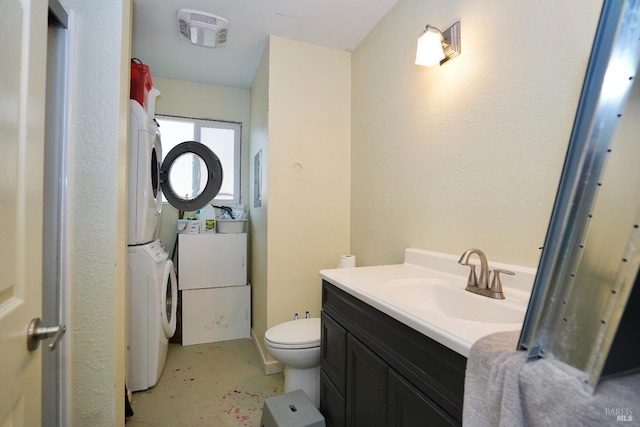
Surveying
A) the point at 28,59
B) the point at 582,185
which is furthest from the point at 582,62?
the point at 28,59

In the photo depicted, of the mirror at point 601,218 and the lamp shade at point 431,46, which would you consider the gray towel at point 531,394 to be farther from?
the lamp shade at point 431,46

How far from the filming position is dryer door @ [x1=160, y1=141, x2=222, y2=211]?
246 cm

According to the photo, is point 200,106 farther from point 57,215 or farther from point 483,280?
point 483,280

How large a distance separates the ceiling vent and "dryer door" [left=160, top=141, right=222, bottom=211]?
818mm

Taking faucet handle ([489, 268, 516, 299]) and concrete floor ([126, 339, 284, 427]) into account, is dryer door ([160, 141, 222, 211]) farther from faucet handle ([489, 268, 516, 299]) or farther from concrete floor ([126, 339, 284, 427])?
faucet handle ([489, 268, 516, 299])

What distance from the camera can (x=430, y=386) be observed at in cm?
79

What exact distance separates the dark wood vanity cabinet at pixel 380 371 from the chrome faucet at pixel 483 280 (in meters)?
0.42

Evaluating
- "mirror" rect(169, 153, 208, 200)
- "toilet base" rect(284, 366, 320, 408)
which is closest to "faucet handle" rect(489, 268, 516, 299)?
"toilet base" rect(284, 366, 320, 408)

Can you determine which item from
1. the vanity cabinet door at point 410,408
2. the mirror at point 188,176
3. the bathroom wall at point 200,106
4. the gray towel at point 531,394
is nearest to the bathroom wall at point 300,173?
the mirror at point 188,176

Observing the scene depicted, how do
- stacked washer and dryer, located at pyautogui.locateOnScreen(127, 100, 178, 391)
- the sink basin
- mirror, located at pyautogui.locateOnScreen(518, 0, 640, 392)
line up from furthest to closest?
stacked washer and dryer, located at pyautogui.locateOnScreen(127, 100, 178, 391), the sink basin, mirror, located at pyautogui.locateOnScreen(518, 0, 640, 392)

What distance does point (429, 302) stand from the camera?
1.27 m

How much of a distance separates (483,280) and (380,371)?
538 mm

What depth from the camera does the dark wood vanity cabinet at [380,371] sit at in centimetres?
75

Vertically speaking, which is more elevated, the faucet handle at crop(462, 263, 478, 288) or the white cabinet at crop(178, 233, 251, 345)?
the faucet handle at crop(462, 263, 478, 288)
